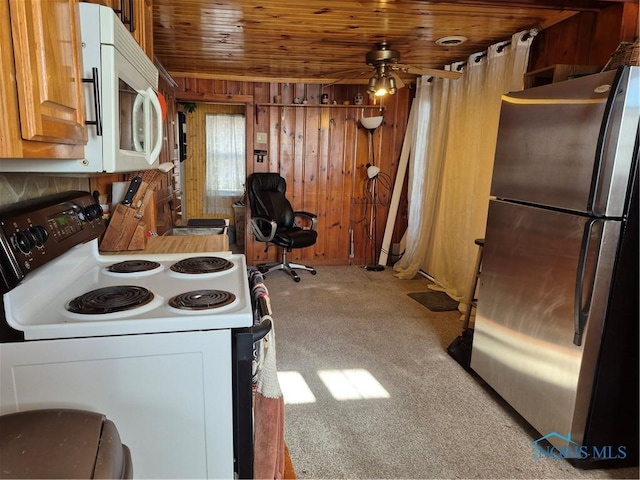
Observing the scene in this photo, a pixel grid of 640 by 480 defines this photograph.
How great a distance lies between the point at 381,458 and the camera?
1.82 m

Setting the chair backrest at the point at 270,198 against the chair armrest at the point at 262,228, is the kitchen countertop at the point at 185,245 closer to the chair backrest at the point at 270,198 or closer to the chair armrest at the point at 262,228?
the chair armrest at the point at 262,228

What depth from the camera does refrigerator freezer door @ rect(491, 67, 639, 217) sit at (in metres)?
1.57

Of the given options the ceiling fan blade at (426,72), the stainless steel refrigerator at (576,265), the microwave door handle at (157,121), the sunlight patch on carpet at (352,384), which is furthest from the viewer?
the ceiling fan blade at (426,72)

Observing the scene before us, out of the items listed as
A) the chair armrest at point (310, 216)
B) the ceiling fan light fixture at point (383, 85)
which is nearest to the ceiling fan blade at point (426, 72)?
the ceiling fan light fixture at point (383, 85)

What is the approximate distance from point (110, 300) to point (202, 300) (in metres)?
0.25

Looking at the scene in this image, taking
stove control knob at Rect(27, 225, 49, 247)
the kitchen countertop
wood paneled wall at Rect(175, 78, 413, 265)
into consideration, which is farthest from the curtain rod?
stove control knob at Rect(27, 225, 49, 247)

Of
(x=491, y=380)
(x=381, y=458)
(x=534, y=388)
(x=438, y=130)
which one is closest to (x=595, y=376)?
(x=534, y=388)

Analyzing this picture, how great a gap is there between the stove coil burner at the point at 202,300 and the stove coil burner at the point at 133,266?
0.39 meters

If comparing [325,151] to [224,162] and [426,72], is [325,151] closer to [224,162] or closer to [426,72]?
[426,72]

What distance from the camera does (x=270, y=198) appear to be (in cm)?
461

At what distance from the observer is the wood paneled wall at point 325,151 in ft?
15.6

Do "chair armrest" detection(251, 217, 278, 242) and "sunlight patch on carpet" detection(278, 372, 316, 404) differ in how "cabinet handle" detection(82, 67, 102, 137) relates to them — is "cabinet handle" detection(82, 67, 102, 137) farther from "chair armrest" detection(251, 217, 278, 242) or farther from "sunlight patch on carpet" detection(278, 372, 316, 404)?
"chair armrest" detection(251, 217, 278, 242)

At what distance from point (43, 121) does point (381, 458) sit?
1765 mm

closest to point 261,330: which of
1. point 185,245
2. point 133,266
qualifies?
point 133,266
